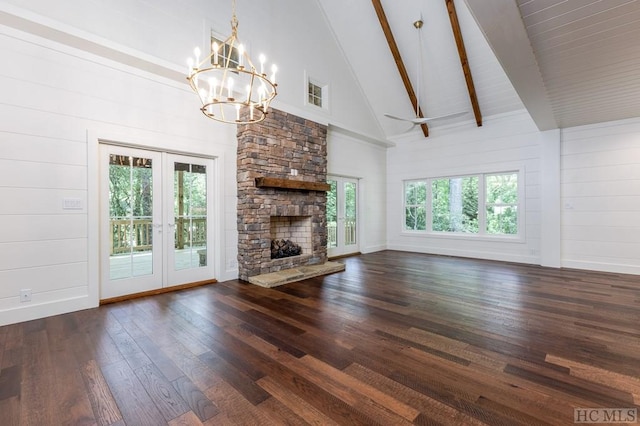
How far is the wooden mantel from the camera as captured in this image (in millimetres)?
4587

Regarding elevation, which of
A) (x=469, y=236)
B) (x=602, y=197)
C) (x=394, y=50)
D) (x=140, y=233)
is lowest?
(x=469, y=236)

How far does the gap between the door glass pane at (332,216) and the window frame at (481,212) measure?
219 centimetres

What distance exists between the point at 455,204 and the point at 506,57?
4565 mm

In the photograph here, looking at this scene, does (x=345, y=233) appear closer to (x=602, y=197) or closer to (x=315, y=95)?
(x=315, y=95)

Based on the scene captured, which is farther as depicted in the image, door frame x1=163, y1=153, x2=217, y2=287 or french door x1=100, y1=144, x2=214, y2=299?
door frame x1=163, y1=153, x2=217, y2=287

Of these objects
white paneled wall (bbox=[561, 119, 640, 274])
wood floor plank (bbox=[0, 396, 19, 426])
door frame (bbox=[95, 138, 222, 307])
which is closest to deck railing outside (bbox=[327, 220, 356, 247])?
door frame (bbox=[95, 138, 222, 307])

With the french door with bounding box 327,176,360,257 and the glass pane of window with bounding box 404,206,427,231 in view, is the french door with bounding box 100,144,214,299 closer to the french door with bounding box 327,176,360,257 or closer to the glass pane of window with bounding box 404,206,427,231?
the french door with bounding box 327,176,360,257

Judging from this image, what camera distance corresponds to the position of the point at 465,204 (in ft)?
22.9

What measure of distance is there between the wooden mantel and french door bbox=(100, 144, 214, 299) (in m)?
0.84

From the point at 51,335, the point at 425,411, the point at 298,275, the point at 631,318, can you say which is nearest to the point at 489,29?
the point at 425,411

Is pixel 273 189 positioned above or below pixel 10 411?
above

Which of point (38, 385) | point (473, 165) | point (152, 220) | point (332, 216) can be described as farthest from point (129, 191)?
point (473, 165)

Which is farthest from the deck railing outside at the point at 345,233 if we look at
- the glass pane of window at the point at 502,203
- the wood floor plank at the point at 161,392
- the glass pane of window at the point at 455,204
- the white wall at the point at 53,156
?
the wood floor plank at the point at 161,392

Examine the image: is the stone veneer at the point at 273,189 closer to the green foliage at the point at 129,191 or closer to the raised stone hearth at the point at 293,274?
the raised stone hearth at the point at 293,274
